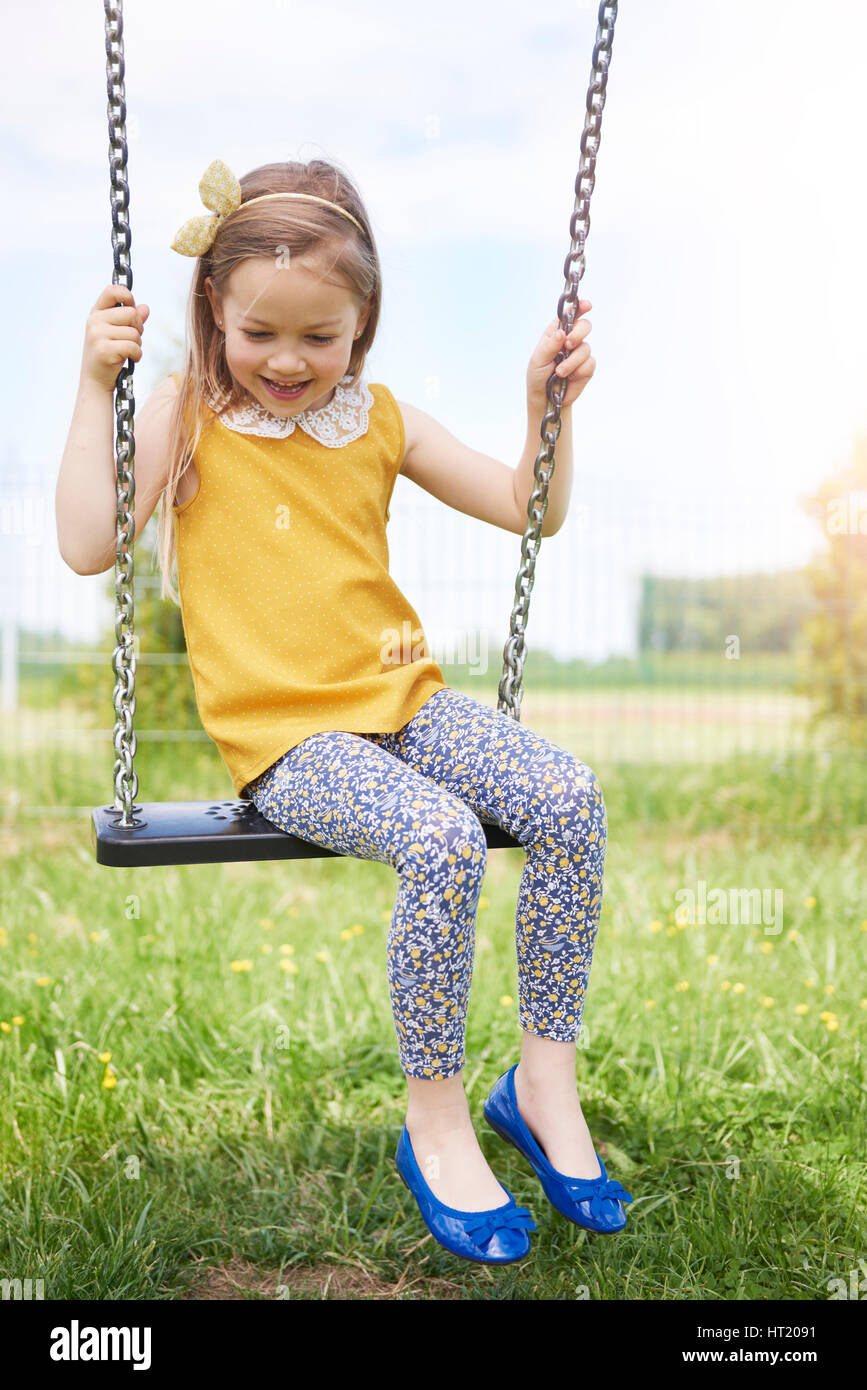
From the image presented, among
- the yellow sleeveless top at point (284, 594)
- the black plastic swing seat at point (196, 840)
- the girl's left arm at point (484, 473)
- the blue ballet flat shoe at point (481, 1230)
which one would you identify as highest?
Result: the girl's left arm at point (484, 473)

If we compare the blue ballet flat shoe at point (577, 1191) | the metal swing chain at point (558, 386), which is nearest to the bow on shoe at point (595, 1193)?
the blue ballet flat shoe at point (577, 1191)

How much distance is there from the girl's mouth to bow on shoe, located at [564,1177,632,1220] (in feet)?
4.77

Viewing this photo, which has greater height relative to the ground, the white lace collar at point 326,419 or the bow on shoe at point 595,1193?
the white lace collar at point 326,419

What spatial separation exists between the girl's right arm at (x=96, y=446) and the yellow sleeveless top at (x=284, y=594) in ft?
0.55

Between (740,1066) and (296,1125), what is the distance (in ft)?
3.64

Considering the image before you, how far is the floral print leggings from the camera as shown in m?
1.87

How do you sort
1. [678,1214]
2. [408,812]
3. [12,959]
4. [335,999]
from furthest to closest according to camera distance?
[12,959], [335,999], [678,1214], [408,812]

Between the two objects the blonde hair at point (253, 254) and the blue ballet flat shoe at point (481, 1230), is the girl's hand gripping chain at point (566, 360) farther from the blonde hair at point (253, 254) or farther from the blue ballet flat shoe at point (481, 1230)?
the blue ballet flat shoe at point (481, 1230)

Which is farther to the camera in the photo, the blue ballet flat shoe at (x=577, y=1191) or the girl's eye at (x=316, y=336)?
the girl's eye at (x=316, y=336)

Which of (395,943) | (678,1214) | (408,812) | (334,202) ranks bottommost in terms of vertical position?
(678,1214)

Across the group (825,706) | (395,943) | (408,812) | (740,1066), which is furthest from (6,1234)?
(825,706)

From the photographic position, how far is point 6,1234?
7.64 ft

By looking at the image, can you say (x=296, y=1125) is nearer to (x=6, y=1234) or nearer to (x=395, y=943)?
(x=6, y=1234)

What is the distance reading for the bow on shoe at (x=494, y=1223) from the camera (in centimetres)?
188
